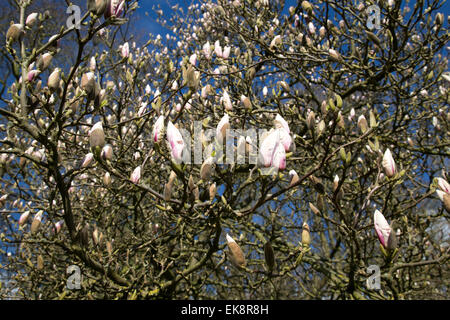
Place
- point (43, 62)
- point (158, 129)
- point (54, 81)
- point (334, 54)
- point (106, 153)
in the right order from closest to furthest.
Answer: point (158, 129) → point (106, 153) → point (54, 81) → point (43, 62) → point (334, 54)

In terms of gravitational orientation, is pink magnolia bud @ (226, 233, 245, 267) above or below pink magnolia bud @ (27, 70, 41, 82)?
below

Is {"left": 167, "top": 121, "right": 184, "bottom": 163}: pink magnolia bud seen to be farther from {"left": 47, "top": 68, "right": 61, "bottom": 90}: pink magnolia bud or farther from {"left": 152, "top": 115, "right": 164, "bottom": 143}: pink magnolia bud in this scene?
{"left": 47, "top": 68, "right": 61, "bottom": 90}: pink magnolia bud

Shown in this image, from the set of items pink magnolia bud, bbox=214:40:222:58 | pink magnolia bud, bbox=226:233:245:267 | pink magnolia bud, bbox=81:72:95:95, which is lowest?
pink magnolia bud, bbox=226:233:245:267

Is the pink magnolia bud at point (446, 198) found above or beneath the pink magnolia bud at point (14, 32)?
beneath

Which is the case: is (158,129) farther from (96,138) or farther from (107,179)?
(107,179)

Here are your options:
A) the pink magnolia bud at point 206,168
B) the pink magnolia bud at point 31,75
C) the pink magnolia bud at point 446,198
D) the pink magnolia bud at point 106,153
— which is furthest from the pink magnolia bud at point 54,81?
the pink magnolia bud at point 446,198

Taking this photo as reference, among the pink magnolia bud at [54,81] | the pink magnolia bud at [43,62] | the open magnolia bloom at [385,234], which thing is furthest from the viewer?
the pink magnolia bud at [43,62]

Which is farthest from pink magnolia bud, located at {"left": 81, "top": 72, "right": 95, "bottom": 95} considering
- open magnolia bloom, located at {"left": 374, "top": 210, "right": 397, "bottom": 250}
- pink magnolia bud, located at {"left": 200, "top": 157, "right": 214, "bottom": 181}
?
open magnolia bloom, located at {"left": 374, "top": 210, "right": 397, "bottom": 250}

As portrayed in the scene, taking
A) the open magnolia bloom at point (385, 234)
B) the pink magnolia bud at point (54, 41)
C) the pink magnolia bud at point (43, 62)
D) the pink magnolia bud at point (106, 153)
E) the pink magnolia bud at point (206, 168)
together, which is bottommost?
the open magnolia bloom at point (385, 234)

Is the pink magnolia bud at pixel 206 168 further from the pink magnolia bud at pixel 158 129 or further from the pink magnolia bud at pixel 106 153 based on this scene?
the pink magnolia bud at pixel 106 153

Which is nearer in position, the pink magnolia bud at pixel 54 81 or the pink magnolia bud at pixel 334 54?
the pink magnolia bud at pixel 54 81

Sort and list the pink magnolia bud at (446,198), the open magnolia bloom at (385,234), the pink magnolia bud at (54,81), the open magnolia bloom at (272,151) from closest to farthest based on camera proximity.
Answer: the open magnolia bloom at (272,151) → the open magnolia bloom at (385,234) → the pink magnolia bud at (446,198) → the pink magnolia bud at (54,81)

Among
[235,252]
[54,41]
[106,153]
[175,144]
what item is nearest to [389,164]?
[235,252]
